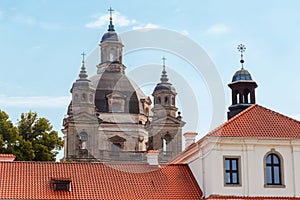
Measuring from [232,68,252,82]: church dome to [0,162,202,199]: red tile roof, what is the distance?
1174 centimetres

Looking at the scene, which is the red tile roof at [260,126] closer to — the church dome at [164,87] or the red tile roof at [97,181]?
the red tile roof at [97,181]

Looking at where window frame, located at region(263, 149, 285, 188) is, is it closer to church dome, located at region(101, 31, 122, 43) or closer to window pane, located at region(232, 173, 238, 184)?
window pane, located at region(232, 173, 238, 184)

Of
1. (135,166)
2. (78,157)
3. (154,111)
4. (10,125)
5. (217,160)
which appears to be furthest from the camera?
(154,111)

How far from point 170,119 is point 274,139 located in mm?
42525

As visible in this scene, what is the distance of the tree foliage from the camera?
182ft

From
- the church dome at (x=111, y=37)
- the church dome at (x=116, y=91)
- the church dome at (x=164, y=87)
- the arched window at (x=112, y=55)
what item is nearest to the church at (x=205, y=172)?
the church dome at (x=116, y=91)

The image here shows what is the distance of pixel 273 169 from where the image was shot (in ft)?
122

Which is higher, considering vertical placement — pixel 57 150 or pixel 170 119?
pixel 170 119

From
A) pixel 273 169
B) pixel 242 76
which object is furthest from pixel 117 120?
pixel 273 169

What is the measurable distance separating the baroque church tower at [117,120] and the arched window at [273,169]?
37264mm

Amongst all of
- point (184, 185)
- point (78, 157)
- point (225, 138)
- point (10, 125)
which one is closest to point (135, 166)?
point (184, 185)

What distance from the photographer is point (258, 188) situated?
3659 centimetres

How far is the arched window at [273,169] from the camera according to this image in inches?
1459

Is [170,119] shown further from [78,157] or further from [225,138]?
[225,138]
